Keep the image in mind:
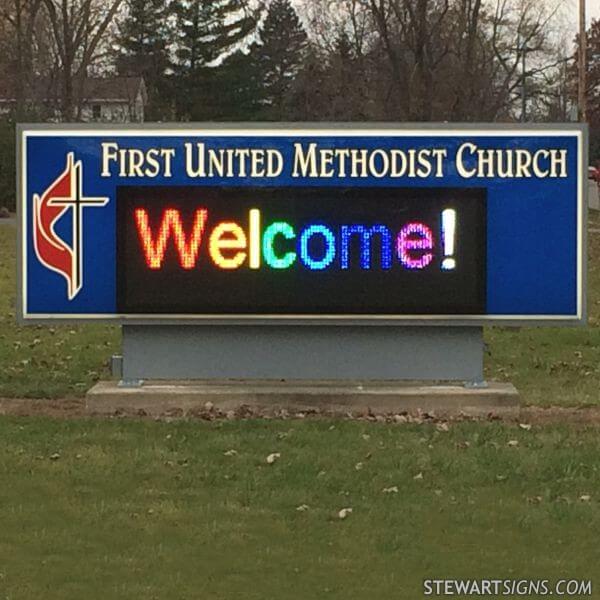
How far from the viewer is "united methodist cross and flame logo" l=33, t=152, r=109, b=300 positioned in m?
11.3

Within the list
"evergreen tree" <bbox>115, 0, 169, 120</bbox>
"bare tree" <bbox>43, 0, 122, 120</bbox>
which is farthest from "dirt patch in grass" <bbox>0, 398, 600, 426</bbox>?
"evergreen tree" <bbox>115, 0, 169, 120</bbox>

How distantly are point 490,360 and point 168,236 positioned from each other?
6468 millimetres

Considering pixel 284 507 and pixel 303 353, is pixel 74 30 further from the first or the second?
pixel 284 507

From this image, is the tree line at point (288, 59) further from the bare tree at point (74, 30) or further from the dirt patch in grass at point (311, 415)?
the dirt patch in grass at point (311, 415)

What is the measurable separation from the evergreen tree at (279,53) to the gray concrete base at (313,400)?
6174 centimetres

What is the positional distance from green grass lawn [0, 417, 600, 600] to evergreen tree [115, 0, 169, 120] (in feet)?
216

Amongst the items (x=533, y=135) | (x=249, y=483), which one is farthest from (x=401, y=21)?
(x=249, y=483)

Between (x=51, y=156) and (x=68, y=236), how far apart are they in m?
0.67

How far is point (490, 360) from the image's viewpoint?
16.5 meters

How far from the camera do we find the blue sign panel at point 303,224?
435 inches

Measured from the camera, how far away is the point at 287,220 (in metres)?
11.1

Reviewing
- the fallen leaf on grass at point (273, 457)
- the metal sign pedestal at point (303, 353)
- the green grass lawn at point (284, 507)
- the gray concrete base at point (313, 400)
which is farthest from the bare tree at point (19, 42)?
the fallen leaf on grass at point (273, 457)

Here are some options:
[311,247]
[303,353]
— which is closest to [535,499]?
[311,247]

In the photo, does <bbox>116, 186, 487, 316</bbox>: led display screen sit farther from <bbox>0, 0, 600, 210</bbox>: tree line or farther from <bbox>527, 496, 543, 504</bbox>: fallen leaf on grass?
<bbox>0, 0, 600, 210</bbox>: tree line
